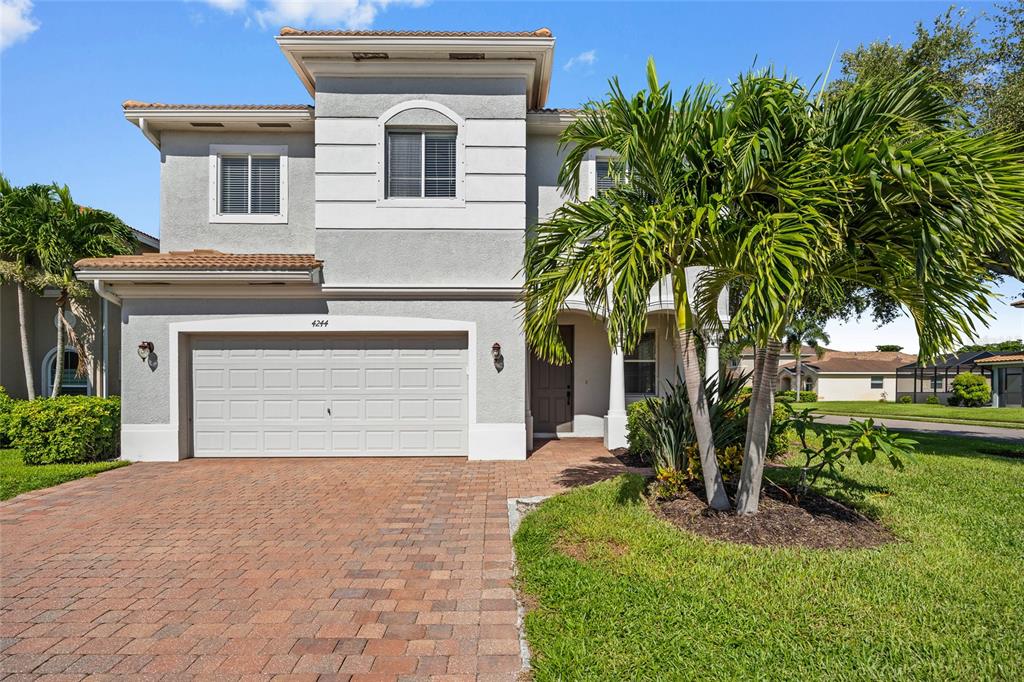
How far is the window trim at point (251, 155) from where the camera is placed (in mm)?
11406

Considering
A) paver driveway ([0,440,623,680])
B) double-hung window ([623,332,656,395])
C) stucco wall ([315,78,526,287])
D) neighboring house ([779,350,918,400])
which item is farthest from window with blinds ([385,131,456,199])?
neighboring house ([779,350,918,400])

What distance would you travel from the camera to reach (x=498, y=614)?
4.32 metres

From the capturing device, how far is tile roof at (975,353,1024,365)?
108 feet

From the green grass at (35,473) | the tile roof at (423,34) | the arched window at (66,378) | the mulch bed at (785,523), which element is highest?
the tile roof at (423,34)

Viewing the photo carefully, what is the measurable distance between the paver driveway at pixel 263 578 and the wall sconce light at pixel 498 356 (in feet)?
8.15

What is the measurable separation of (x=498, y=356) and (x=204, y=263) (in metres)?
5.86

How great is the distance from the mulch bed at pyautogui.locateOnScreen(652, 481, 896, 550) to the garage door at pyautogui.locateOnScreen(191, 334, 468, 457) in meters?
Result: 5.40

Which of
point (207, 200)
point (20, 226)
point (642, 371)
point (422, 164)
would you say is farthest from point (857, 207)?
point (20, 226)

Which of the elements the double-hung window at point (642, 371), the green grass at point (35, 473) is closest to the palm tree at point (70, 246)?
the green grass at point (35, 473)

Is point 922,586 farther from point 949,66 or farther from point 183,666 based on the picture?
point 949,66

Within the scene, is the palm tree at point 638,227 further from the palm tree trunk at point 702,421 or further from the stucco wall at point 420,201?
the stucco wall at point 420,201

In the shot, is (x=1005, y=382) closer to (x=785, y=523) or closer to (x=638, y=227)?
(x=785, y=523)

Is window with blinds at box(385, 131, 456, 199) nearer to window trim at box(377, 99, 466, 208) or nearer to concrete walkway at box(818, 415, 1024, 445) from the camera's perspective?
window trim at box(377, 99, 466, 208)

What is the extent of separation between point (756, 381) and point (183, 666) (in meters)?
5.89
